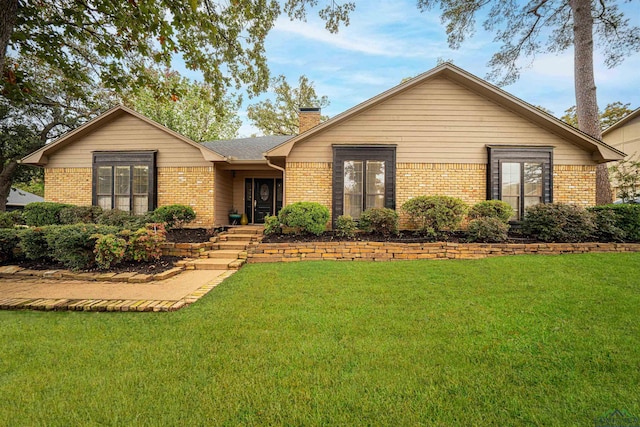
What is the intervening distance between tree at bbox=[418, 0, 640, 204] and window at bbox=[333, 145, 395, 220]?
276 inches

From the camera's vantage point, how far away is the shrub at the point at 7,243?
6.37 m

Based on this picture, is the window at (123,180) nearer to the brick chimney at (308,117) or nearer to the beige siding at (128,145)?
the beige siding at (128,145)

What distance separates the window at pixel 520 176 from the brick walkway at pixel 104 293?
819cm

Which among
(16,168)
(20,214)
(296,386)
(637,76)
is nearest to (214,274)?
(296,386)

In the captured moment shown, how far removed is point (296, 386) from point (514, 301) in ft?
11.0

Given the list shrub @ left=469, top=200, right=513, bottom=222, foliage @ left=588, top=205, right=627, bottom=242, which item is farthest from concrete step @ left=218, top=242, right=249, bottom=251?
foliage @ left=588, top=205, right=627, bottom=242

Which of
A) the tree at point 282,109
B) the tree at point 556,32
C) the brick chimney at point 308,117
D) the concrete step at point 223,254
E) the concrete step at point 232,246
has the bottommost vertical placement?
the concrete step at point 223,254

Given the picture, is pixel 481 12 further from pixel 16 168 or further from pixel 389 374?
pixel 16 168

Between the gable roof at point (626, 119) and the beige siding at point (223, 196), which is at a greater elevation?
the gable roof at point (626, 119)

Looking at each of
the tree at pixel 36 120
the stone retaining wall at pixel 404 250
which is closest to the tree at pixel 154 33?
the stone retaining wall at pixel 404 250

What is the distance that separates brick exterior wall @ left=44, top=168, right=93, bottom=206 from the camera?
33.5 feet

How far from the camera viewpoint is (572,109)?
24109 mm

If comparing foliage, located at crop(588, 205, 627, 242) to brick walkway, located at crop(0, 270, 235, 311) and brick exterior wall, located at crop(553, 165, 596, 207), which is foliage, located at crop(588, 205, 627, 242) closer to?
brick exterior wall, located at crop(553, 165, 596, 207)

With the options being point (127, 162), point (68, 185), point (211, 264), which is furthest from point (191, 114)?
point (211, 264)
